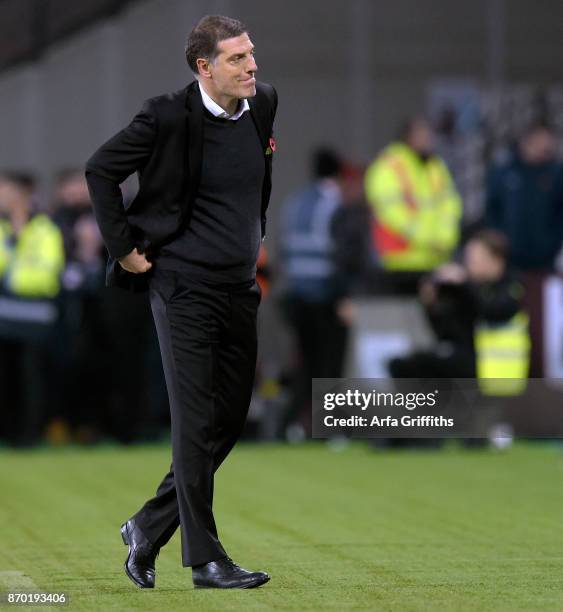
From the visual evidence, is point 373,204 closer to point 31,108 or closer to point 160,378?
point 160,378

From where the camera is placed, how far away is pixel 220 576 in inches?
248

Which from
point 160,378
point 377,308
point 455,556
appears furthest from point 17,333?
point 455,556

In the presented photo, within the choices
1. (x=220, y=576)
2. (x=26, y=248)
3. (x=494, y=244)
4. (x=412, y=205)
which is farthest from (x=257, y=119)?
(x=412, y=205)

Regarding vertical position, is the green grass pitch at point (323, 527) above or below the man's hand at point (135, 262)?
below

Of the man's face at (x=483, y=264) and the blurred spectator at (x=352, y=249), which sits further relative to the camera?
the blurred spectator at (x=352, y=249)

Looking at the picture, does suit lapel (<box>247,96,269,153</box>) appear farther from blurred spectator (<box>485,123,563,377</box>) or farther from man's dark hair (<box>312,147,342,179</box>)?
blurred spectator (<box>485,123,563,377</box>)

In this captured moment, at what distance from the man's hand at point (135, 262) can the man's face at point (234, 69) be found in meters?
0.63

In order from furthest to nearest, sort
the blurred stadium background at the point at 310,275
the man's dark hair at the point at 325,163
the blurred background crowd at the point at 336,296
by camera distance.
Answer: the man's dark hair at the point at 325,163 → the blurred background crowd at the point at 336,296 → the blurred stadium background at the point at 310,275

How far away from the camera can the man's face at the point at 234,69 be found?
626 cm

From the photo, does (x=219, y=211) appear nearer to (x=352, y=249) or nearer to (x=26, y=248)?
(x=26, y=248)

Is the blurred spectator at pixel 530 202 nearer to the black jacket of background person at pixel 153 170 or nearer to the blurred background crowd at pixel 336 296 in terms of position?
the blurred background crowd at pixel 336 296

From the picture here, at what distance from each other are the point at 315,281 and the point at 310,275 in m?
0.06

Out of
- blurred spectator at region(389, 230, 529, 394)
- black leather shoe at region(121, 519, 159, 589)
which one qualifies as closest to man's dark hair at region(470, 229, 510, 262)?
blurred spectator at region(389, 230, 529, 394)

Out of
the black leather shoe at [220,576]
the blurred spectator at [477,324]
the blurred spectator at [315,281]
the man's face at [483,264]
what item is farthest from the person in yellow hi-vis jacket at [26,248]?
the black leather shoe at [220,576]
